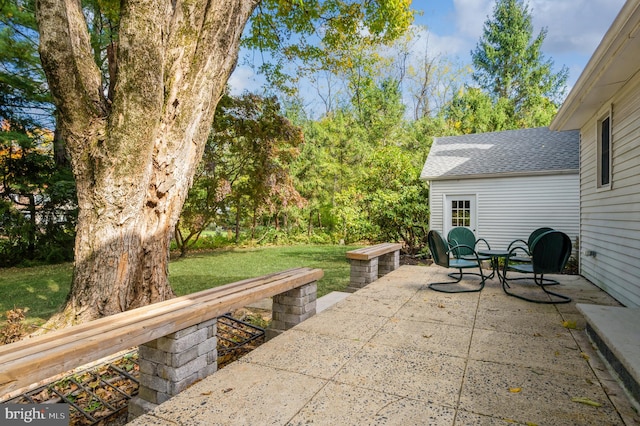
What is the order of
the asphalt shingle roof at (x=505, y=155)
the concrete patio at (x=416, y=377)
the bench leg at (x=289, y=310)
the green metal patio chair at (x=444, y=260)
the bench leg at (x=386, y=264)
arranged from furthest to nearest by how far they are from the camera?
1. the asphalt shingle roof at (x=505, y=155)
2. the bench leg at (x=386, y=264)
3. the green metal patio chair at (x=444, y=260)
4. the bench leg at (x=289, y=310)
5. the concrete patio at (x=416, y=377)

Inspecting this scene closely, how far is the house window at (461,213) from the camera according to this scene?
10.4 meters

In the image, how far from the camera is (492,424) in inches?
67.9

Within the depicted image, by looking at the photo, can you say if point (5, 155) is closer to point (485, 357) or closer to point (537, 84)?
point (485, 357)

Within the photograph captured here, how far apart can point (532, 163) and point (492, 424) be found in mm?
10049

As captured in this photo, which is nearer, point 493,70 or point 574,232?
point 574,232

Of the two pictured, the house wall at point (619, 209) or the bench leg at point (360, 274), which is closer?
the house wall at point (619, 209)

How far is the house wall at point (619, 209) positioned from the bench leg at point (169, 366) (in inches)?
187

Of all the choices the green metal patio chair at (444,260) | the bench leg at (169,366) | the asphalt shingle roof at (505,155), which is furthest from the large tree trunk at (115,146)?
the asphalt shingle roof at (505,155)

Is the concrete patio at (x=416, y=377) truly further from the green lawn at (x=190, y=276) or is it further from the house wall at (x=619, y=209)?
the green lawn at (x=190, y=276)

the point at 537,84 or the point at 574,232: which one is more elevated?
the point at 537,84

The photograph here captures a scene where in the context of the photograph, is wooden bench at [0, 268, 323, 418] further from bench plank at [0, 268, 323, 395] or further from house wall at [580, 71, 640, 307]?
house wall at [580, 71, 640, 307]

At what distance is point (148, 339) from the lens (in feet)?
6.00

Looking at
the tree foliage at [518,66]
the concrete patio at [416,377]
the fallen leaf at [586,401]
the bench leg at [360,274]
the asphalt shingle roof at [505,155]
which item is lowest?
the concrete patio at [416,377]

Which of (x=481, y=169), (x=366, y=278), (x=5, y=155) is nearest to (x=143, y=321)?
(x=366, y=278)
